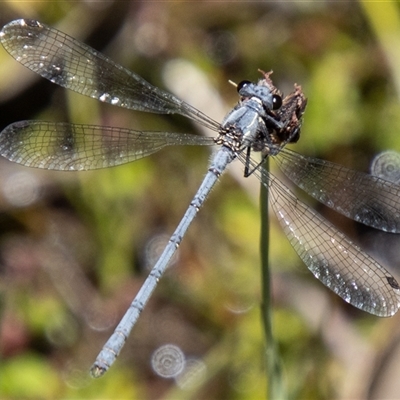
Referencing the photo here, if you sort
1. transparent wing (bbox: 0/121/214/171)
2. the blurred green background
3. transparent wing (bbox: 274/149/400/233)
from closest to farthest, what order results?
transparent wing (bbox: 274/149/400/233) → transparent wing (bbox: 0/121/214/171) → the blurred green background

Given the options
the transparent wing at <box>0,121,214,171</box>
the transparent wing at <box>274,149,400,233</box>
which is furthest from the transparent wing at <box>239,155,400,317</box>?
the transparent wing at <box>0,121,214,171</box>

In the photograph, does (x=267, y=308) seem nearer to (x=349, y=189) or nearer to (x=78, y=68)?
(x=349, y=189)

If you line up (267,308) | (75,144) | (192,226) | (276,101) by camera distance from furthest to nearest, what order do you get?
(192,226) → (75,144) → (276,101) → (267,308)

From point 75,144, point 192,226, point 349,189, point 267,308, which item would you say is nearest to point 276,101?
point 349,189

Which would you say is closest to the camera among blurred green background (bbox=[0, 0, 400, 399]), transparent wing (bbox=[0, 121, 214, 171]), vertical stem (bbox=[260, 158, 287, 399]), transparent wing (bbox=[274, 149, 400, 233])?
vertical stem (bbox=[260, 158, 287, 399])

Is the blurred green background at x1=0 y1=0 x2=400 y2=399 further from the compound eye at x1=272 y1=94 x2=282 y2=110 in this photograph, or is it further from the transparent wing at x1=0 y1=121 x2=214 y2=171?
the compound eye at x1=272 y1=94 x2=282 y2=110
